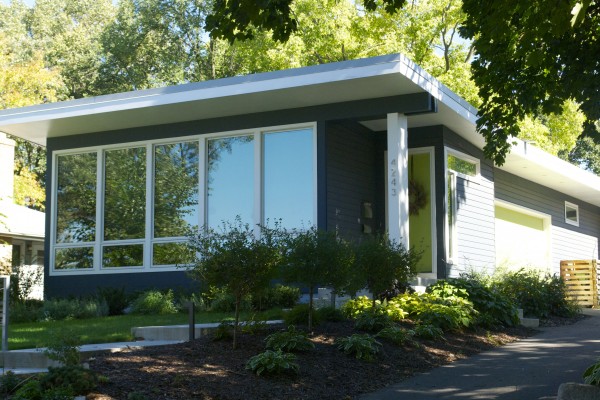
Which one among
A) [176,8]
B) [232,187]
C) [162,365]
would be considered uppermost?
[176,8]

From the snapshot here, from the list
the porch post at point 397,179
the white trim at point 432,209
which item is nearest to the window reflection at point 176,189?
the porch post at point 397,179

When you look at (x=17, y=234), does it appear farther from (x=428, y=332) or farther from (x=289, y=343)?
(x=289, y=343)

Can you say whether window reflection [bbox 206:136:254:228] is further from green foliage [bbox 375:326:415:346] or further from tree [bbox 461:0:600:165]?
green foliage [bbox 375:326:415:346]

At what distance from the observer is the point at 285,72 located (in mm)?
13844

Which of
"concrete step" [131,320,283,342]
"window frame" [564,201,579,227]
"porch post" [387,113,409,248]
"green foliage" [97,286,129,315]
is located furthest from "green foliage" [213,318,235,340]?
"window frame" [564,201,579,227]

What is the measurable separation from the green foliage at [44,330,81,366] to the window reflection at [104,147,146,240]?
29.6 ft

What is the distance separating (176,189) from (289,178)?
8.04 ft

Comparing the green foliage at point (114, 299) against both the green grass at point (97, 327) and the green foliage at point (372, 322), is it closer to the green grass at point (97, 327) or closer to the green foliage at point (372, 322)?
the green grass at point (97, 327)

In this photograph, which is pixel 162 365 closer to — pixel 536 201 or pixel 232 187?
pixel 232 187

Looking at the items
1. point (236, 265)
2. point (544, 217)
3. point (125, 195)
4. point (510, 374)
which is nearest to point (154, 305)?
point (125, 195)

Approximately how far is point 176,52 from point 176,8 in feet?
6.28

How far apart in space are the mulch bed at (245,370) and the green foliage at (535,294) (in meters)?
4.76

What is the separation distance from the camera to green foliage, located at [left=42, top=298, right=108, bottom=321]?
47.4 feet

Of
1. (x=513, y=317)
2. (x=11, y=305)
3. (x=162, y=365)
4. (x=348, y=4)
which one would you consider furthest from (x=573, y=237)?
(x=162, y=365)
